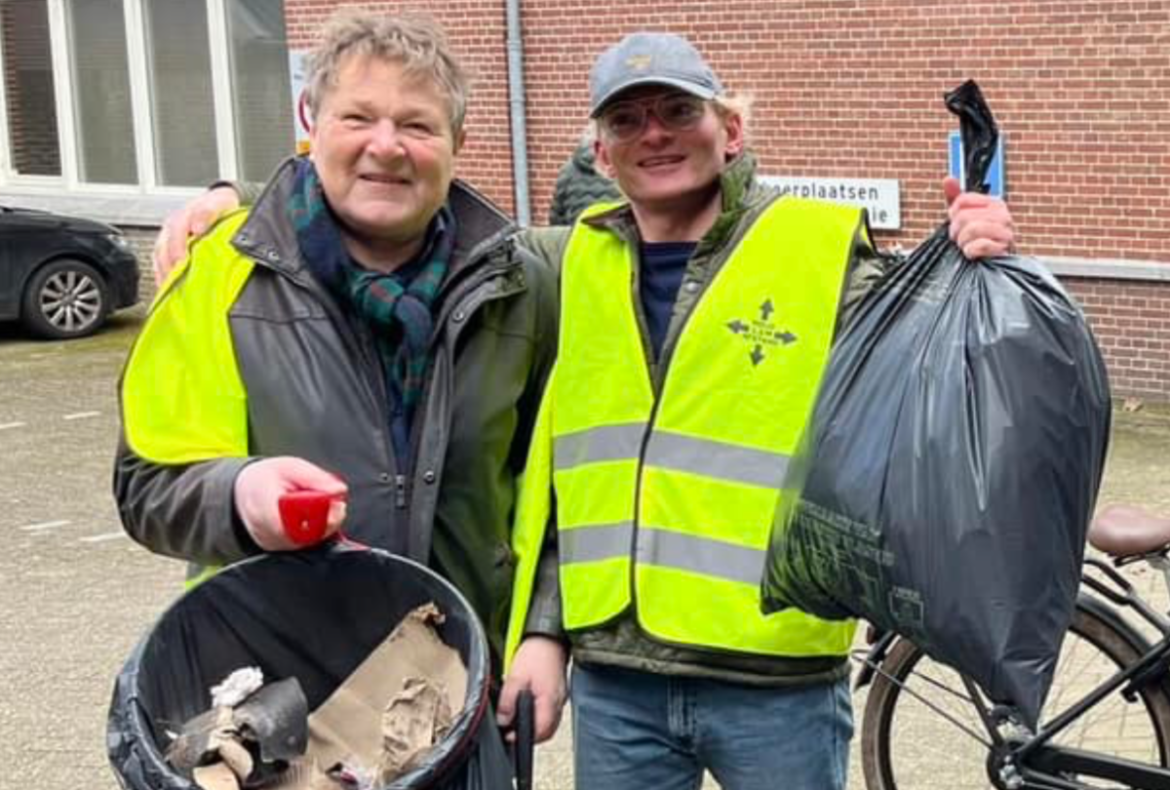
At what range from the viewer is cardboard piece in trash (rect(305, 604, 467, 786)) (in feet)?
7.88

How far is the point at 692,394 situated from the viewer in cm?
281

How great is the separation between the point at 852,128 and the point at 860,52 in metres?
0.46

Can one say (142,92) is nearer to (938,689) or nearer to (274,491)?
(938,689)

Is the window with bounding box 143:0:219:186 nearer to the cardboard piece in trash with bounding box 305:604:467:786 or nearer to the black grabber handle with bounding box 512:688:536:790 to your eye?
the black grabber handle with bounding box 512:688:536:790

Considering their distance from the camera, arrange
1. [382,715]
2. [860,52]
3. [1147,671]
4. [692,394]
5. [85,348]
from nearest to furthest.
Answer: [382,715] < [692,394] < [1147,671] < [860,52] < [85,348]

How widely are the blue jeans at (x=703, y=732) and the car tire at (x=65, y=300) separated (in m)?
11.5

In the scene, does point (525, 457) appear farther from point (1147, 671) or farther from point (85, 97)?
point (85, 97)

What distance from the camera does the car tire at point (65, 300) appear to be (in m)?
13.7

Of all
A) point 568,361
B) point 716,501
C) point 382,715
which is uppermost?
point 568,361

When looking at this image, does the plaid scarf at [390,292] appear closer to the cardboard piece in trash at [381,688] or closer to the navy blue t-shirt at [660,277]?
the cardboard piece in trash at [381,688]

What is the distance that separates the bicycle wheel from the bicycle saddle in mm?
178

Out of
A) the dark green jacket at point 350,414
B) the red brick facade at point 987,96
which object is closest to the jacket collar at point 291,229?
the dark green jacket at point 350,414

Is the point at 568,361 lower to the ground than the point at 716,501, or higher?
higher

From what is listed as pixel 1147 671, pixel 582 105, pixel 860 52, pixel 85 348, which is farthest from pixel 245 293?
pixel 85 348
